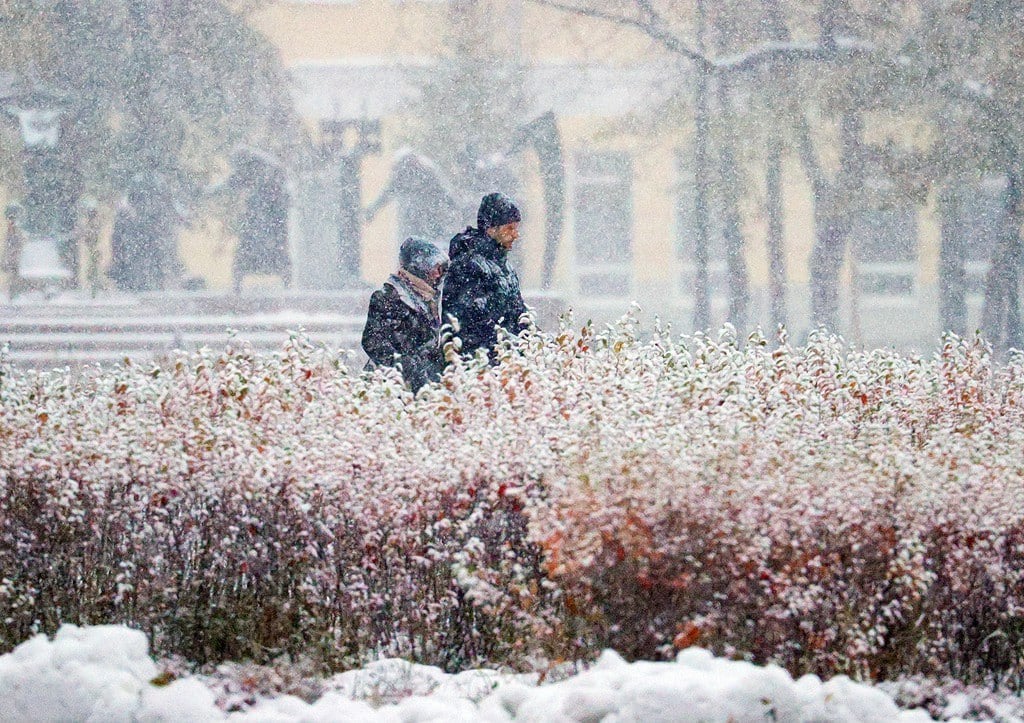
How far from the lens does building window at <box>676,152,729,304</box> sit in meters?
→ 16.5

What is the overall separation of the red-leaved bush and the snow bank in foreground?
45 cm

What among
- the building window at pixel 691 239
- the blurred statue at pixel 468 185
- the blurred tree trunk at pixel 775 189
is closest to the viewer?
the blurred tree trunk at pixel 775 189

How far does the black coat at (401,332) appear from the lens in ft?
21.5

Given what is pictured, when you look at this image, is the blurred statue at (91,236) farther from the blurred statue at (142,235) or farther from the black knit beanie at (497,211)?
the black knit beanie at (497,211)

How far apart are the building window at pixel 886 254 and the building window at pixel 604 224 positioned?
10.9 ft

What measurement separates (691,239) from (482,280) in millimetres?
12325

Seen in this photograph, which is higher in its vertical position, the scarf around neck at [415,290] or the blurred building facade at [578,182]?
the blurred building facade at [578,182]

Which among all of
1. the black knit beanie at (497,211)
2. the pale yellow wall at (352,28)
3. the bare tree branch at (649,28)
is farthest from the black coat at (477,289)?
the pale yellow wall at (352,28)

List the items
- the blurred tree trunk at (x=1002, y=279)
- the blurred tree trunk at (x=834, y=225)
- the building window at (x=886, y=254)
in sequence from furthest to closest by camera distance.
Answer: the building window at (x=886, y=254) < the blurred tree trunk at (x=1002, y=279) < the blurred tree trunk at (x=834, y=225)

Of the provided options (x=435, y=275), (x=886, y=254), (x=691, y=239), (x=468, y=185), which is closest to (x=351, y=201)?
(x=468, y=185)

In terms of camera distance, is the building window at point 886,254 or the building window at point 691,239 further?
the building window at point 886,254

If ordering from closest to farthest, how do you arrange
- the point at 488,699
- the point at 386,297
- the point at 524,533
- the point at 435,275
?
1. the point at 488,699
2. the point at 524,533
3. the point at 386,297
4. the point at 435,275

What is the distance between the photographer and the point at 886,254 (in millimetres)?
18188

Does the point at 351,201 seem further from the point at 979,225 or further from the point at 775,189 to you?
the point at 979,225
